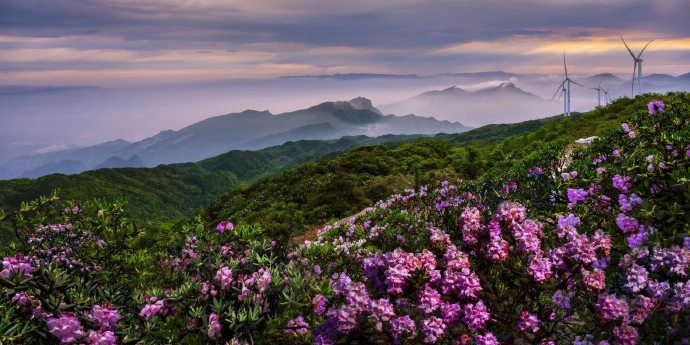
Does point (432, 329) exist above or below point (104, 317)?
below

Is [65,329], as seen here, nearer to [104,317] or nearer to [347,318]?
[104,317]

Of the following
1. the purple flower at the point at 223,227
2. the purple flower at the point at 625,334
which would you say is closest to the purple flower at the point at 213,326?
the purple flower at the point at 223,227

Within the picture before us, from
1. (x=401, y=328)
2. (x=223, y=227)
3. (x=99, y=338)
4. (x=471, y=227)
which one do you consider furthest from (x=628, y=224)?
(x=99, y=338)

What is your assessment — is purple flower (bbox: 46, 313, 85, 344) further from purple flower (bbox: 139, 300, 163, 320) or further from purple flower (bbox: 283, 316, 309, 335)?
purple flower (bbox: 283, 316, 309, 335)

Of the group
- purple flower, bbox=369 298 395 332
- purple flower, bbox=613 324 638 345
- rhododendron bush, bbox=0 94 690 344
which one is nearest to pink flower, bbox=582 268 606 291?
rhododendron bush, bbox=0 94 690 344

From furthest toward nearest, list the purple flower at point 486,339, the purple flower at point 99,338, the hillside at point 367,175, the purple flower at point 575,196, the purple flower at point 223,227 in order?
the hillside at point 367,175, the purple flower at point 575,196, the purple flower at point 223,227, the purple flower at point 99,338, the purple flower at point 486,339

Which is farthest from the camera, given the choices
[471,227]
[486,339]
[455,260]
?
[471,227]

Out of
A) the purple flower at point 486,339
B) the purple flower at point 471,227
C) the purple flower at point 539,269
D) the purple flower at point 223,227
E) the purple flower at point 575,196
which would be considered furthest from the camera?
the purple flower at point 575,196

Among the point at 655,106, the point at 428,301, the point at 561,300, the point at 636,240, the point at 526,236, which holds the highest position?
the point at 655,106

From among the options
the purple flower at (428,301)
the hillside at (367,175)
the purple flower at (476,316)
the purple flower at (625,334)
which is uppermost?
the purple flower at (428,301)

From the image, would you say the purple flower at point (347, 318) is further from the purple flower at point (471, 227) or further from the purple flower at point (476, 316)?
the purple flower at point (471, 227)

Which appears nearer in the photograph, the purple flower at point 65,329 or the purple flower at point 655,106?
the purple flower at point 65,329

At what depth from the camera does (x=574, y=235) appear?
18.0ft

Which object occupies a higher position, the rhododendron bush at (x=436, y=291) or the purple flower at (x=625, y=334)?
the rhododendron bush at (x=436, y=291)
